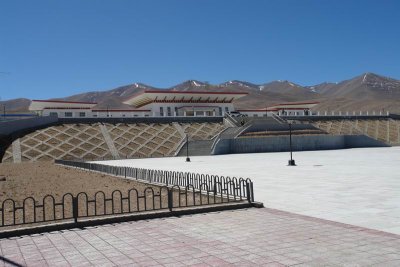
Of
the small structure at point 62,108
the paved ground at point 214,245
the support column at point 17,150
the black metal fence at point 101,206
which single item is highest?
the small structure at point 62,108

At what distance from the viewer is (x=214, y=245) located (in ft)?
26.5

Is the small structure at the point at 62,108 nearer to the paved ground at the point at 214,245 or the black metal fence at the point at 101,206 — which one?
the black metal fence at the point at 101,206

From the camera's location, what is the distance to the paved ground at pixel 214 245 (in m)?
7.09

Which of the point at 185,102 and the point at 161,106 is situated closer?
the point at 161,106

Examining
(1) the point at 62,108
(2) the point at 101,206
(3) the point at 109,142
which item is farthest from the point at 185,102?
(2) the point at 101,206

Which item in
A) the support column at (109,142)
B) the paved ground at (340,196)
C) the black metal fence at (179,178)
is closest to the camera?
the paved ground at (340,196)

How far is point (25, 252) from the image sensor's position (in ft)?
26.1

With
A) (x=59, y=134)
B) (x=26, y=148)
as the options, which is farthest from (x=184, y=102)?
(x=26, y=148)

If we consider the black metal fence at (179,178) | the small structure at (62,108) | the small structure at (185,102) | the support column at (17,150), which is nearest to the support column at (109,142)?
the support column at (17,150)

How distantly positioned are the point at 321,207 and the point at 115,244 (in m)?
6.41

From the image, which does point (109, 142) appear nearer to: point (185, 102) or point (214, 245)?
point (185, 102)

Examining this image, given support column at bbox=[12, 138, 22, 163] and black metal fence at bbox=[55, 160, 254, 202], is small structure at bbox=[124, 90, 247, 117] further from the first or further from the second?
black metal fence at bbox=[55, 160, 254, 202]

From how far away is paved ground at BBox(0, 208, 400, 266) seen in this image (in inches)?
279

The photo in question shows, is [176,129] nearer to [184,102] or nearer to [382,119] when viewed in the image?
[184,102]
